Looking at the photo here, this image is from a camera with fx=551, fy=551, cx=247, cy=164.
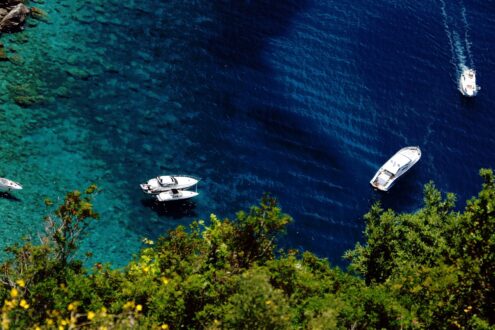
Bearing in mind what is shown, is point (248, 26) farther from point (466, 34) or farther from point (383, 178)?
point (466, 34)

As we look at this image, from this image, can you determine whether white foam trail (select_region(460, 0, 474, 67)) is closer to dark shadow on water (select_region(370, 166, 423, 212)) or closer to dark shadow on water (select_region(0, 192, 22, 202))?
dark shadow on water (select_region(370, 166, 423, 212))

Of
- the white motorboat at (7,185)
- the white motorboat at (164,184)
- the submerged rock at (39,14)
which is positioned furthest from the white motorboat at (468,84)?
the white motorboat at (7,185)

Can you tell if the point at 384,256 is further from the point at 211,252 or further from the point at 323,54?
the point at 323,54

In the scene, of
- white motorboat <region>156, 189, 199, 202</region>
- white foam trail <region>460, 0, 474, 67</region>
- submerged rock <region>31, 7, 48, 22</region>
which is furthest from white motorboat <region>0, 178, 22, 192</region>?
white foam trail <region>460, 0, 474, 67</region>

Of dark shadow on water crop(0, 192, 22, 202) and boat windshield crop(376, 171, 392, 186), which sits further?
boat windshield crop(376, 171, 392, 186)

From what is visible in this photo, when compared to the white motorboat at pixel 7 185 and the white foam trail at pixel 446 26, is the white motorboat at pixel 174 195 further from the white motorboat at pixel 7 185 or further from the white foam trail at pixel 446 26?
the white foam trail at pixel 446 26

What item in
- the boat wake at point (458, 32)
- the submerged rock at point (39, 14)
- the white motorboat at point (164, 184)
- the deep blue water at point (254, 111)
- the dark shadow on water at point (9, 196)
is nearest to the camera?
the dark shadow on water at point (9, 196)
